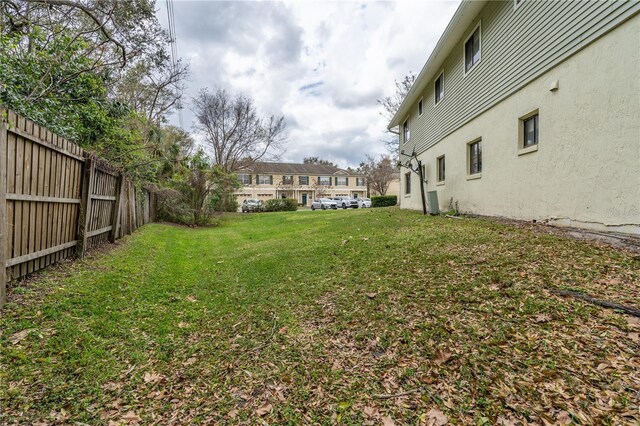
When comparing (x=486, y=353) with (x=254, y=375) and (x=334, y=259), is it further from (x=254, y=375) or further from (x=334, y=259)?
(x=334, y=259)

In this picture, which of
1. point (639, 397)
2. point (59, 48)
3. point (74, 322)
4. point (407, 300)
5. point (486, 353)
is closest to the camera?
point (639, 397)

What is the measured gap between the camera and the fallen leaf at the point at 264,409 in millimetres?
1812

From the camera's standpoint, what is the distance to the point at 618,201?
13.5ft

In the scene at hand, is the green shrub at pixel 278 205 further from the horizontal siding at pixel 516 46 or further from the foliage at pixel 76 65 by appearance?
the horizontal siding at pixel 516 46

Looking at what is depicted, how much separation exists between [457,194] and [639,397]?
27.2ft

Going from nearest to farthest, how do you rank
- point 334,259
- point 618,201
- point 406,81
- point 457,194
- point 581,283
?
point 581,283 < point 618,201 < point 334,259 < point 457,194 < point 406,81

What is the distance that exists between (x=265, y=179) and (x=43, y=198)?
1631 inches

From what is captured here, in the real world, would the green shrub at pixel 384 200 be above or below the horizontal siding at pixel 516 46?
below

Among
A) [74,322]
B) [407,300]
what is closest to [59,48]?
[74,322]

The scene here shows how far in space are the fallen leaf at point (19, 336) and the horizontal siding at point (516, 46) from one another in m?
7.74

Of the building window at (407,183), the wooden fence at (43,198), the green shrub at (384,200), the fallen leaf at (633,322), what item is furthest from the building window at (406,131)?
the fallen leaf at (633,322)

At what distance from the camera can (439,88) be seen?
10.9 m

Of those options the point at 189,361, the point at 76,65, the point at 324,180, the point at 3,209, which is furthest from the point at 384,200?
the point at 3,209

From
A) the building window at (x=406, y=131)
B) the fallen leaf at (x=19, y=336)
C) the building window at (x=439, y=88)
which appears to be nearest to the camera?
the fallen leaf at (x=19, y=336)
